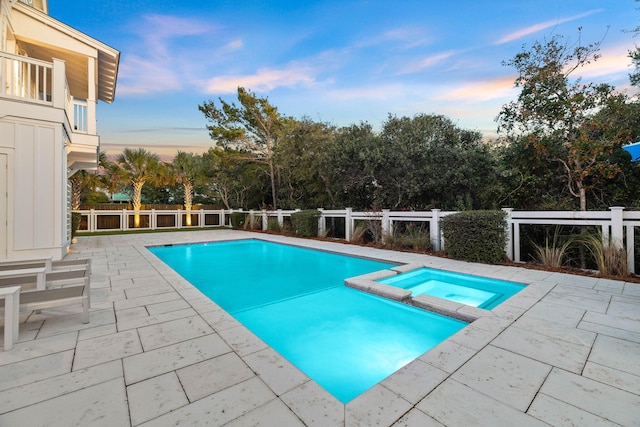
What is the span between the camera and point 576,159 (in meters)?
7.32

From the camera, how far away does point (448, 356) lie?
95.6 inches

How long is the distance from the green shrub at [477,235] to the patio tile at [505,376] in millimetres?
4357

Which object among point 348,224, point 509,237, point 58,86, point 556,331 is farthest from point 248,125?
point 556,331

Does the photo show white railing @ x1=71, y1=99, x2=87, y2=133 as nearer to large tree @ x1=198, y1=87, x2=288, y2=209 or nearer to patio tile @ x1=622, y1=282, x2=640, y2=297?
large tree @ x1=198, y1=87, x2=288, y2=209

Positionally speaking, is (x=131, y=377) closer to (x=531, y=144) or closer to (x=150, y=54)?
(x=531, y=144)

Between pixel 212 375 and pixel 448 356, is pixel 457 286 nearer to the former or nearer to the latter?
pixel 448 356

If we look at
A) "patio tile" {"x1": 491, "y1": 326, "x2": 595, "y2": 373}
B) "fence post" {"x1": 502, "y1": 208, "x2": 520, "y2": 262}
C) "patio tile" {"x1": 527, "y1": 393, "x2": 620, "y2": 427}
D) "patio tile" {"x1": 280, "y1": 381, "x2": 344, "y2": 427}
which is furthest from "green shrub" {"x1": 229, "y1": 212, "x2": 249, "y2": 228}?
"patio tile" {"x1": 527, "y1": 393, "x2": 620, "y2": 427}

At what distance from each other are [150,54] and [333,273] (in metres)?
11.3

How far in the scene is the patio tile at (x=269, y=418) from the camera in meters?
1.60

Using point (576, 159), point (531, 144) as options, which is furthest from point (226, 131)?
point (576, 159)

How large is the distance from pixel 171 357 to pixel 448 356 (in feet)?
7.55

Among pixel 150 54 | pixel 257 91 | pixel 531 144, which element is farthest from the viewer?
pixel 257 91

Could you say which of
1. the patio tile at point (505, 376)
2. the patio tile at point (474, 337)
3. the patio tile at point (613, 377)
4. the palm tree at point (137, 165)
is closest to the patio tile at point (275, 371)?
the patio tile at point (505, 376)

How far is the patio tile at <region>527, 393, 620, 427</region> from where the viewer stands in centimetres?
161
